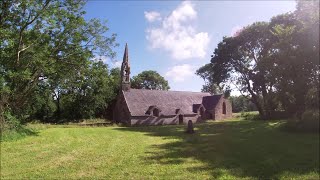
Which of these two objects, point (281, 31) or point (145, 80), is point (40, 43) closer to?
point (281, 31)

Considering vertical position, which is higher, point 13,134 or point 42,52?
point 42,52

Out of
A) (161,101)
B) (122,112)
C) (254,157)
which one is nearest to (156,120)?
(161,101)

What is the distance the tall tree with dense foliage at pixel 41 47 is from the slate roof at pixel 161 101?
20692 mm

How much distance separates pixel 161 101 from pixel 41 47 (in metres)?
31.0

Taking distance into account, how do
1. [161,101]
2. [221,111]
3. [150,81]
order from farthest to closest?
1. [150,81]
2. [221,111]
3. [161,101]

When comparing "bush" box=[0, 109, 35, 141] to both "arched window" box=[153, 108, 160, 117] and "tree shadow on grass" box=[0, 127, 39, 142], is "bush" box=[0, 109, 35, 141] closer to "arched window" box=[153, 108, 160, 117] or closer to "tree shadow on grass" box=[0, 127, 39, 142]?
"tree shadow on grass" box=[0, 127, 39, 142]

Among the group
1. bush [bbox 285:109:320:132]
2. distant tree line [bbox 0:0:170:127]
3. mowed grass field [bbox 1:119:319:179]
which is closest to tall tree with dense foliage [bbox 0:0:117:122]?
distant tree line [bbox 0:0:170:127]

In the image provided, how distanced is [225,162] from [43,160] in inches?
339

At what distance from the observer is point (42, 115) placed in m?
63.6

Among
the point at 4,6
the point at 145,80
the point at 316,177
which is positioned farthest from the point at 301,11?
the point at 145,80

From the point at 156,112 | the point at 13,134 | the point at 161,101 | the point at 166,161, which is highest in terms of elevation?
the point at 161,101

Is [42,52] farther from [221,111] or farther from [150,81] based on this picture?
[150,81]

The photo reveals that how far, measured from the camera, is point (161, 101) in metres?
51.4

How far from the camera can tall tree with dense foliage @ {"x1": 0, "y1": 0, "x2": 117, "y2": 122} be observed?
2129cm
